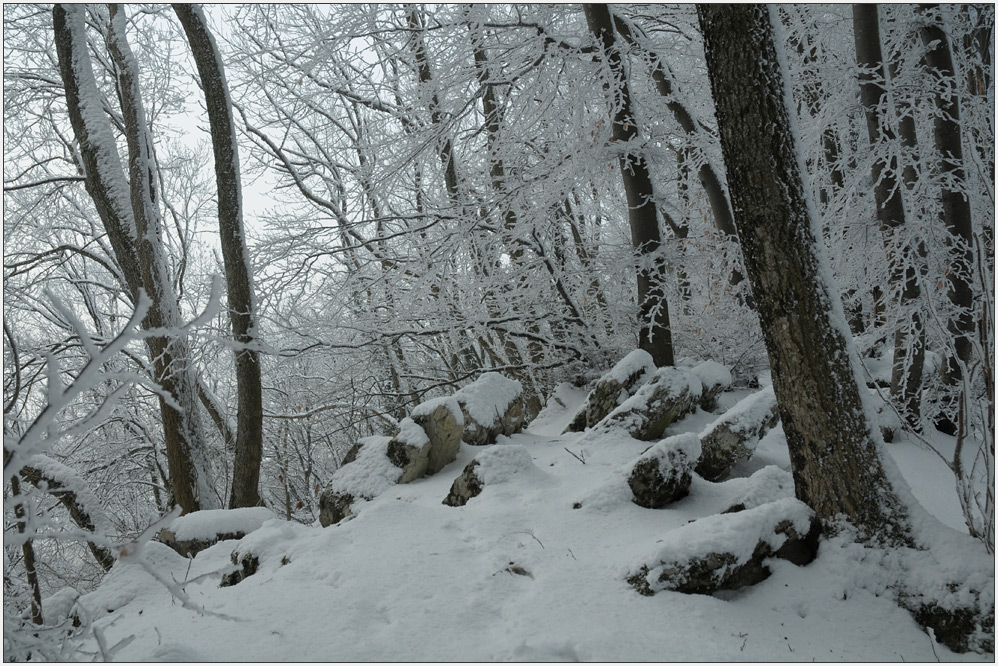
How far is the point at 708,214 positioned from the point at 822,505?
17.0 feet

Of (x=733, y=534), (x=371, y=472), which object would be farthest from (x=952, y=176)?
(x=371, y=472)

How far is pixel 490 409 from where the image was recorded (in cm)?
594

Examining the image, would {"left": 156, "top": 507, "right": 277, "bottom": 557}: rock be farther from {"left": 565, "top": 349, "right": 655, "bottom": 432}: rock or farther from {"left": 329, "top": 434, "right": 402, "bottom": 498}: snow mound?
{"left": 565, "top": 349, "right": 655, "bottom": 432}: rock

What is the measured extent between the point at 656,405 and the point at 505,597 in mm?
2880

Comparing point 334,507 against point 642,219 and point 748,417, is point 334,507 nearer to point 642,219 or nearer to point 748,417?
point 748,417

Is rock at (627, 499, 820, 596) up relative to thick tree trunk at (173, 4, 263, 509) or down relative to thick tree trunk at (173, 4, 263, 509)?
down

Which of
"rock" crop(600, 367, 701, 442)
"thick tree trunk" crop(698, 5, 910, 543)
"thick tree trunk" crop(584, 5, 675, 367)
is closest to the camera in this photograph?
"thick tree trunk" crop(698, 5, 910, 543)

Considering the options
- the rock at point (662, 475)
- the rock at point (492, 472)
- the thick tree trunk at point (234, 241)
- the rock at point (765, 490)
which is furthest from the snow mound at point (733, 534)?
the thick tree trunk at point (234, 241)

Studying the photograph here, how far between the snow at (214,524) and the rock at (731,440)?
11.0 feet

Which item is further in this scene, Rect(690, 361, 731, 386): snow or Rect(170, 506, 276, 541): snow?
Rect(690, 361, 731, 386): snow

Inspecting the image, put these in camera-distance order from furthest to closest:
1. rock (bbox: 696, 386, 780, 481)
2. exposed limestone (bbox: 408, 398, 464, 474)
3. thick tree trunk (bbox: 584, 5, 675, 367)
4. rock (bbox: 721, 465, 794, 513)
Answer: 1. thick tree trunk (bbox: 584, 5, 675, 367)
2. exposed limestone (bbox: 408, 398, 464, 474)
3. rock (bbox: 696, 386, 780, 481)
4. rock (bbox: 721, 465, 794, 513)

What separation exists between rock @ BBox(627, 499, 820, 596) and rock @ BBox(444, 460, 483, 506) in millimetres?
1607

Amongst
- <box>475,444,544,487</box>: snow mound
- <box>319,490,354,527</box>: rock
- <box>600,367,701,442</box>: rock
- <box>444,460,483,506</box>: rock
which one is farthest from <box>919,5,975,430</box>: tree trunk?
<box>319,490,354,527</box>: rock

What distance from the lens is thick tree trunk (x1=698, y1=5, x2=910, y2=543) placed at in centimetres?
316
